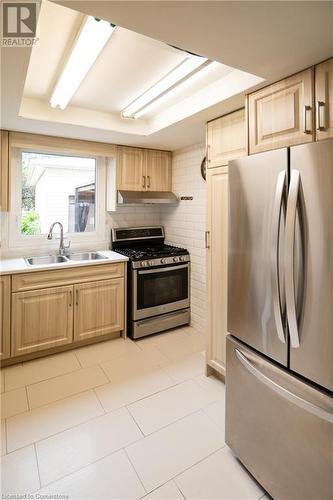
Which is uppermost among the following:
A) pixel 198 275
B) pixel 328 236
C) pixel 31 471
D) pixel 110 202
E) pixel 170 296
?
pixel 110 202

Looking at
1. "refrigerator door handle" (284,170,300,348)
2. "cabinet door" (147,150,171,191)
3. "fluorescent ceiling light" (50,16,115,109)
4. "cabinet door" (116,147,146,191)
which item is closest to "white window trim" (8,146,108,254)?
"cabinet door" (116,147,146,191)

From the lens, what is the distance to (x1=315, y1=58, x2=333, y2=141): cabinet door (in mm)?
1354

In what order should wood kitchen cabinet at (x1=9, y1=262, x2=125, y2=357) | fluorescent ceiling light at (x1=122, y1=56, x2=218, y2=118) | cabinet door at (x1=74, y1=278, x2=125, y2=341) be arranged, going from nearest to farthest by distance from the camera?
fluorescent ceiling light at (x1=122, y1=56, x2=218, y2=118)
wood kitchen cabinet at (x1=9, y1=262, x2=125, y2=357)
cabinet door at (x1=74, y1=278, x2=125, y2=341)

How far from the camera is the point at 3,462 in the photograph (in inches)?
63.2

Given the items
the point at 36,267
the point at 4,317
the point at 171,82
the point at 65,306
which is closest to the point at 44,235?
the point at 36,267

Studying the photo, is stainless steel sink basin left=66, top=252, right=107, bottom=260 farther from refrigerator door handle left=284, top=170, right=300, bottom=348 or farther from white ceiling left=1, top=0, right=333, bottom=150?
refrigerator door handle left=284, top=170, right=300, bottom=348

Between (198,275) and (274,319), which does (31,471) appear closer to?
(274,319)

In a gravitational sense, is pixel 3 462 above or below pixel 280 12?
below

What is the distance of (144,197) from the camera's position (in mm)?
3389

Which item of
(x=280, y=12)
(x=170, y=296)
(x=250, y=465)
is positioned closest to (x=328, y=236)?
(x=280, y=12)

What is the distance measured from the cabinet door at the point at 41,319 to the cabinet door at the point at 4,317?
0.05m

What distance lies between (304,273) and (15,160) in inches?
119

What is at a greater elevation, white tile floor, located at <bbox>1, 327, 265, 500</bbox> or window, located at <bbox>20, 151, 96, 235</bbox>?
window, located at <bbox>20, 151, 96, 235</bbox>

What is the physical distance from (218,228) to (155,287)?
1226 millimetres
